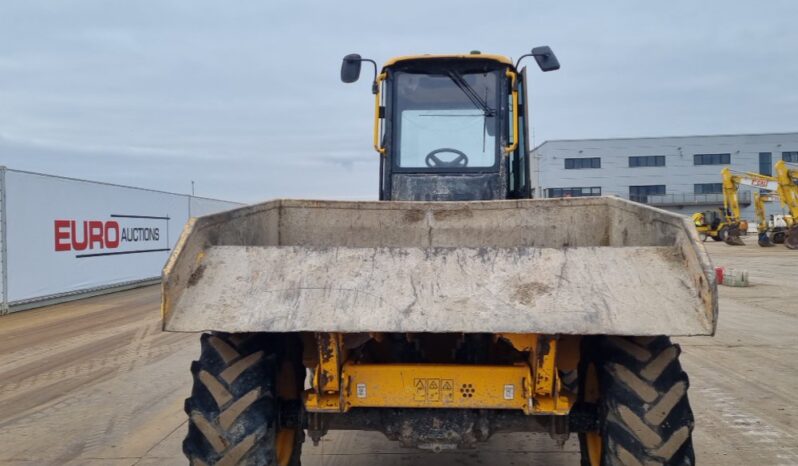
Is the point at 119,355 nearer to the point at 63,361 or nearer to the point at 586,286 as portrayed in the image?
the point at 63,361

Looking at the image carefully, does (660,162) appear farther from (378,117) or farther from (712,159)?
(378,117)

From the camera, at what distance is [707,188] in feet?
214

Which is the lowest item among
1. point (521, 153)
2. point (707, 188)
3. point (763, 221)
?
point (763, 221)

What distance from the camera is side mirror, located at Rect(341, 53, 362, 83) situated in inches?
230

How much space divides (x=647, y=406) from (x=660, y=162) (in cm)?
6831

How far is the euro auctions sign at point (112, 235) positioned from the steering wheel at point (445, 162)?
36.1 ft

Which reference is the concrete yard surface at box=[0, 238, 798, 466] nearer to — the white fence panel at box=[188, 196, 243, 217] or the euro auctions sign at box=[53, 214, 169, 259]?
the euro auctions sign at box=[53, 214, 169, 259]

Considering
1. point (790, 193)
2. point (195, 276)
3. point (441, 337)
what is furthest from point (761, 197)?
point (195, 276)

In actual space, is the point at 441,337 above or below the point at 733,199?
below

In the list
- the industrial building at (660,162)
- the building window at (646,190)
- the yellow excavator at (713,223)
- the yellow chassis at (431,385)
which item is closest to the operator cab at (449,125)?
the yellow chassis at (431,385)

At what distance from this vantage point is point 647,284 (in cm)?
258

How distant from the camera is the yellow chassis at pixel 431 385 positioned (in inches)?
113

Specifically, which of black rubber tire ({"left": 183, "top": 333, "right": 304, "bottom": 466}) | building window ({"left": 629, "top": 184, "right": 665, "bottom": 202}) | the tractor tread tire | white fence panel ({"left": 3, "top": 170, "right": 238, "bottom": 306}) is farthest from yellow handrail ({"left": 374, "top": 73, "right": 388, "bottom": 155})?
building window ({"left": 629, "top": 184, "right": 665, "bottom": 202})

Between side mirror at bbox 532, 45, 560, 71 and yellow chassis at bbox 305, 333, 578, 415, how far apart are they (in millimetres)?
3304
